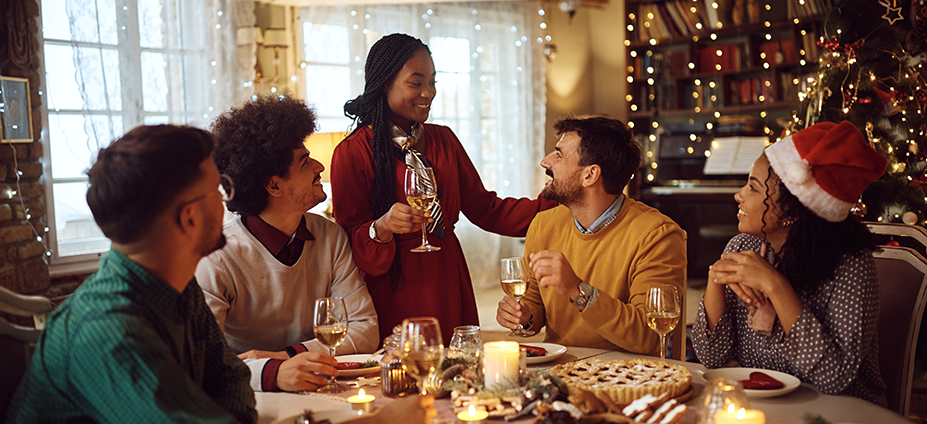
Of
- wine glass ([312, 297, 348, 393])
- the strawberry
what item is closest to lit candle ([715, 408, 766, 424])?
the strawberry

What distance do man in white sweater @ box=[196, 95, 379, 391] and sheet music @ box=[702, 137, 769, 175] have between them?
508 centimetres

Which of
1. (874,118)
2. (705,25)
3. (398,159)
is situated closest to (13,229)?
(398,159)

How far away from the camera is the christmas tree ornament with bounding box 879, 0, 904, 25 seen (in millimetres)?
3840

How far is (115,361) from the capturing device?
0.99m

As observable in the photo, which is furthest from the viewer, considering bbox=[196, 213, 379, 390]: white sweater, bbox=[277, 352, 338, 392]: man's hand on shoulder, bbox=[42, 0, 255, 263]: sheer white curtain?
bbox=[42, 0, 255, 263]: sheer white curtain

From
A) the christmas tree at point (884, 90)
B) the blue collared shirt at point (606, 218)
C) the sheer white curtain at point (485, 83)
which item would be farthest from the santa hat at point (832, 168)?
the sheer white curtain at point (485, 83)

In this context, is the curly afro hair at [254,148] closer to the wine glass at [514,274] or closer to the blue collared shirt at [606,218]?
the wine glass at [514,274]

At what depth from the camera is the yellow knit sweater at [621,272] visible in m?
1.87

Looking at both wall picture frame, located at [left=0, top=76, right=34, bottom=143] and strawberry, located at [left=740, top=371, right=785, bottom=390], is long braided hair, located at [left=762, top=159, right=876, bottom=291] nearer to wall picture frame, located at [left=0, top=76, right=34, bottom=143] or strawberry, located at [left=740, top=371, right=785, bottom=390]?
strawberry, located at [left=740, top=371, right=785, bottom=390]

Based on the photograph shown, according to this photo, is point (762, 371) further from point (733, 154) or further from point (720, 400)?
point (733, 154)

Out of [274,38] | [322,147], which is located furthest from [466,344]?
[274,38]

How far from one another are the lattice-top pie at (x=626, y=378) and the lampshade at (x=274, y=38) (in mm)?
4232

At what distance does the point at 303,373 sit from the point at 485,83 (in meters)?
5.53

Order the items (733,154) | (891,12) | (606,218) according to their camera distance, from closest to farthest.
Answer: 1. (606,218)
2. (891,12)
3. (733,154)
